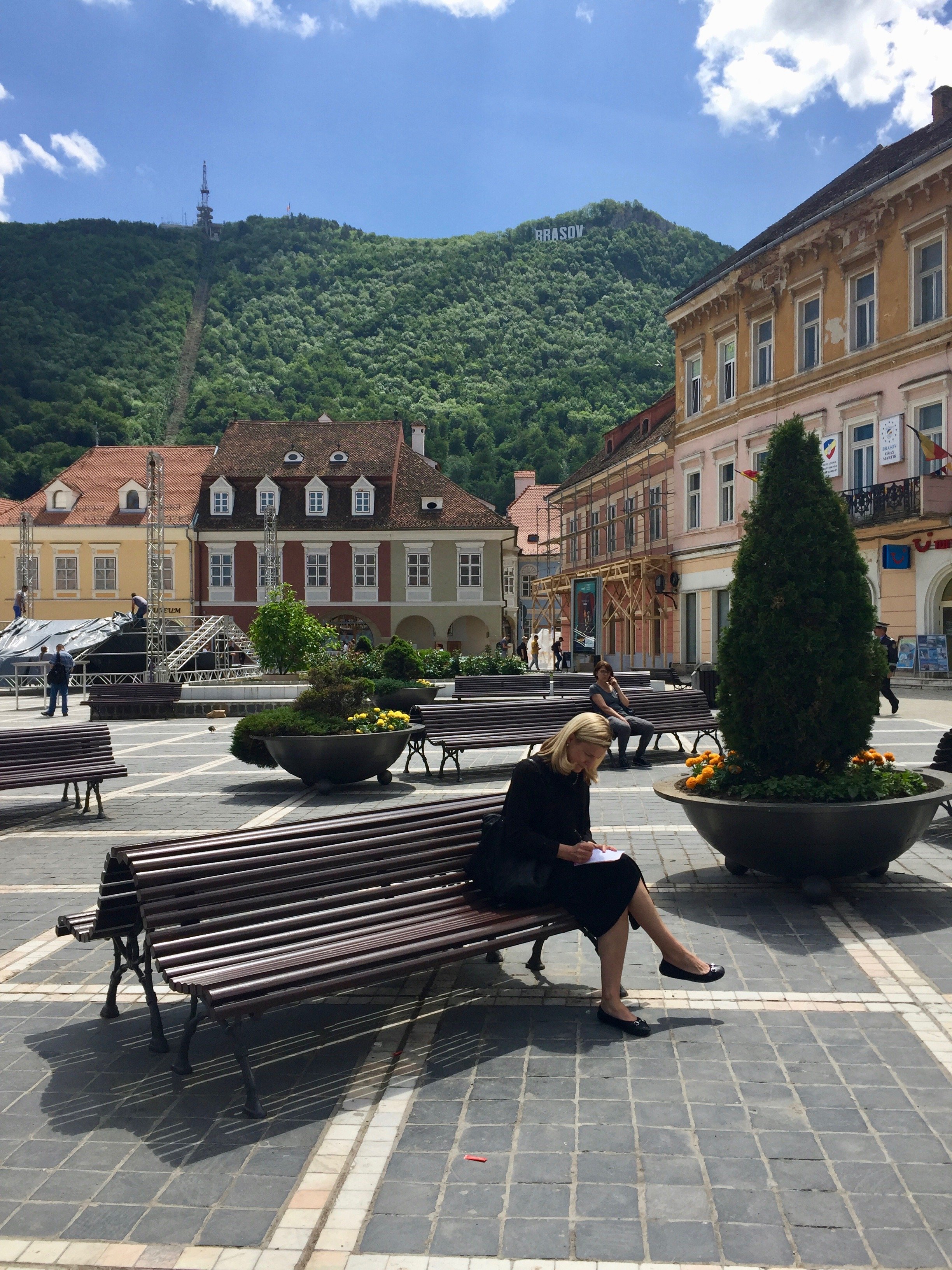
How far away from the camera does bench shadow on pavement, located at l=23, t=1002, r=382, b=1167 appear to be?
3719 mm

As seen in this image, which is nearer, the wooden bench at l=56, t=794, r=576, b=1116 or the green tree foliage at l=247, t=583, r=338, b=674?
the wooden bench at l=56, t=794, r=576, b=1116

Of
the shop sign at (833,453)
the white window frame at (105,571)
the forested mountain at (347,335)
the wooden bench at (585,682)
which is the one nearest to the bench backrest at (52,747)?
the wooden bench at (585,682)

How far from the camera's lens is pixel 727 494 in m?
33.9

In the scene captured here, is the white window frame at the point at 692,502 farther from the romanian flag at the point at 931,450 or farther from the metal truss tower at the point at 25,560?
the metal truss tower at the point at 25,560

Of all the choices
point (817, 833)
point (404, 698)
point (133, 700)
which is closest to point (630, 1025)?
point (817, 833)

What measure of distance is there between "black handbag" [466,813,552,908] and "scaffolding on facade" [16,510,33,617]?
40.5 meters

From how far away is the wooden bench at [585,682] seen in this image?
19.0 meters

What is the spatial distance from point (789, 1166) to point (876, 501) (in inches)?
967

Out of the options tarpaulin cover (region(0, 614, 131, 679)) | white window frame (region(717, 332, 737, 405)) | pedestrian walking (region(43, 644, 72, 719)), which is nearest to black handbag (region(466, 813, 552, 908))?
pedestrian walking (region(43, 644, 72, 719))

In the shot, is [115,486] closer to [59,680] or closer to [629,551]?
[629,551]

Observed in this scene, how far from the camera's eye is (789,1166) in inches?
134

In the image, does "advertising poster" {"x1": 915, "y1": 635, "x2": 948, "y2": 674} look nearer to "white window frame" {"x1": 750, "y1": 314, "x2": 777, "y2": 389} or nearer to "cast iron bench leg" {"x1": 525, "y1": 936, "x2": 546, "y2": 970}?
"white window frame" {"x1": 750, "y1": 314, "x2": 777, "y2": 389}

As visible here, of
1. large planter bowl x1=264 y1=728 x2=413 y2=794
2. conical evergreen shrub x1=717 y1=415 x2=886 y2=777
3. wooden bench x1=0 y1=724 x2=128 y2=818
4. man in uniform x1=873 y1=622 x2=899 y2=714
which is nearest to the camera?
conical evergreen shrub x1=717 y1=415 x2=886 y2=777

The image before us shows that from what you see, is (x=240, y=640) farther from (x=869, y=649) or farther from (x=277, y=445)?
(x=869, y=649)
